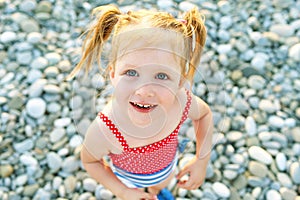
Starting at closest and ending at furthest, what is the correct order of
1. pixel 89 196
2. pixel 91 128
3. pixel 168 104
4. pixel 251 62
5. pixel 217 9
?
pixel 168 104, pixel 91 128, pixel 89 196, pixel 251 62, pixel 217 9

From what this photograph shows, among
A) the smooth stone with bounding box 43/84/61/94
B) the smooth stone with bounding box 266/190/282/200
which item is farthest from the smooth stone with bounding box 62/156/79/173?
the smooth stone with bounding box 266/190/282/200

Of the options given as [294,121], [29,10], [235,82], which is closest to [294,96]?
[294,121]

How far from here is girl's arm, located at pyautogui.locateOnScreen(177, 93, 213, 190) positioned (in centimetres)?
102

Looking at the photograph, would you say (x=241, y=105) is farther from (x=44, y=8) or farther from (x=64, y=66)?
(x=44, y=8)

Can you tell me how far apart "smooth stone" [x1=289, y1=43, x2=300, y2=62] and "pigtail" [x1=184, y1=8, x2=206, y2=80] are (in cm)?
92

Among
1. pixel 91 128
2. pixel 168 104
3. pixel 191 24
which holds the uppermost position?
pixel 191 24

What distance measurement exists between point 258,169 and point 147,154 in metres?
0.57

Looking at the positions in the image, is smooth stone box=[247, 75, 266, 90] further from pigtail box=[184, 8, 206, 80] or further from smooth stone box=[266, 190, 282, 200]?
pigtail box=[184, 8, 206, 80]

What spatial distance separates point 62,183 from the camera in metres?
1.46

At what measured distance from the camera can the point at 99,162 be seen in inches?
44.2

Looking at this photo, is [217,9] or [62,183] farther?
[217,9]

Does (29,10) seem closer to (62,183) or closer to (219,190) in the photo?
(62,183)

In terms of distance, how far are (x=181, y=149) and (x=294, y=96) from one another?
66cm

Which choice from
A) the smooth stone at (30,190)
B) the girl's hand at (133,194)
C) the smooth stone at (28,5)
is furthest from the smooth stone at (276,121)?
the smooth stone at (28,5)
